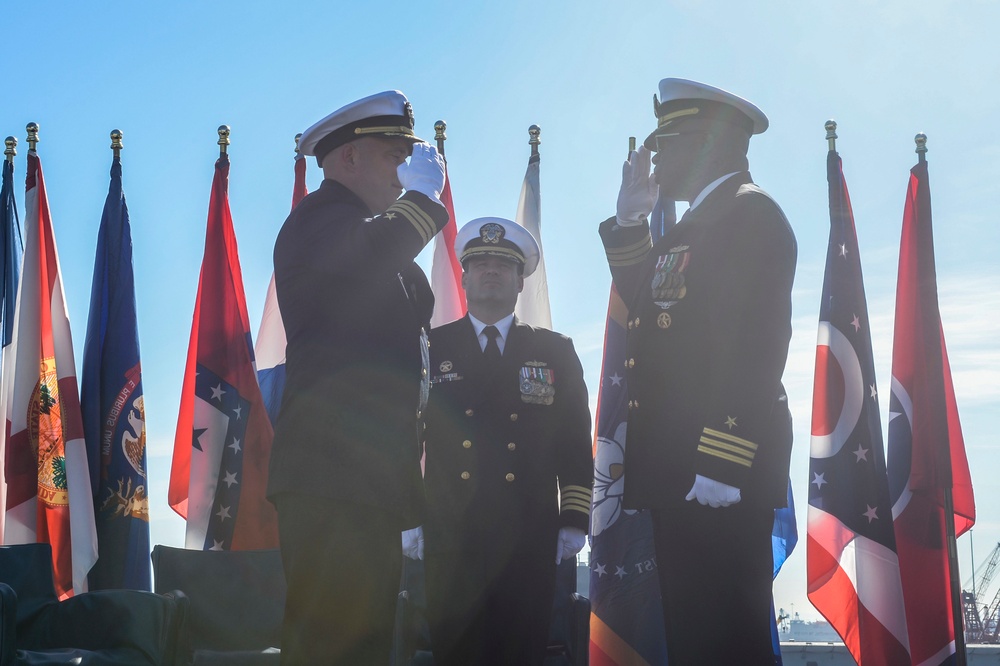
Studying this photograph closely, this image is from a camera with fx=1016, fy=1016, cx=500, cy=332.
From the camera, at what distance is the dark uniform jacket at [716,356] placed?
281 centimetres

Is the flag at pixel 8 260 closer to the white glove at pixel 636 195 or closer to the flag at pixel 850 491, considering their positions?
the white glove at pixel 636 195

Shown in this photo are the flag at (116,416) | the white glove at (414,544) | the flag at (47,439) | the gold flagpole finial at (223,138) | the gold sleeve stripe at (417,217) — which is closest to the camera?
the gold sleeve stripe at (417,217)

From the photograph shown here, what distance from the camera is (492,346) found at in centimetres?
454

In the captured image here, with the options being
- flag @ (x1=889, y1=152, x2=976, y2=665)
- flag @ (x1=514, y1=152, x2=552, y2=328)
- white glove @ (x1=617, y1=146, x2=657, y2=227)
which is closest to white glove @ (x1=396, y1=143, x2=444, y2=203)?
white glove @ (x1=617, y1=146, x2=657, y2=227)

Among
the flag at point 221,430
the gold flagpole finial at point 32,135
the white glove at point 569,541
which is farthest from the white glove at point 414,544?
the gold flagpole finial at point 32,135

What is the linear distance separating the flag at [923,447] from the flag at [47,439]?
4.69 metres

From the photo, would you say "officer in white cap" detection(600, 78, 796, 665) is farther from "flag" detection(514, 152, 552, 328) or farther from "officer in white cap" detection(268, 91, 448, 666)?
"flag" detection(514, 152, 552, 328)

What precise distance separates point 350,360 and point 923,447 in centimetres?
433

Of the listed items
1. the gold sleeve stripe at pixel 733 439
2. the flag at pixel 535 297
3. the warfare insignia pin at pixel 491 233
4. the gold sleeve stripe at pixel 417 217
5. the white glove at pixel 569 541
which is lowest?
the white glove at pixel 569 541

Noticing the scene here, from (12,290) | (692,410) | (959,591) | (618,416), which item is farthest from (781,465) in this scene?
(12,290)

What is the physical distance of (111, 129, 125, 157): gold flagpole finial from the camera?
686cm

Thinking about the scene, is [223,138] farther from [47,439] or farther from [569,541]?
[569,541]

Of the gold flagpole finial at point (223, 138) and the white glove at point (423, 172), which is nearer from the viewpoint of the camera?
the white glove at point (423, 172)

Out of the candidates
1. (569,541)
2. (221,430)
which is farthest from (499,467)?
(221,430)
